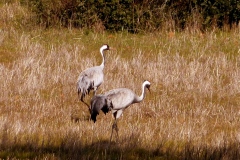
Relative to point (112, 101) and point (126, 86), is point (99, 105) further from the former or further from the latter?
point (126, 86)

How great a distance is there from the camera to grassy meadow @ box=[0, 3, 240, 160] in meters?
7.20

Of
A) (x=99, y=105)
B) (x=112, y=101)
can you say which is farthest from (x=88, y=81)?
(x=99, y=105)

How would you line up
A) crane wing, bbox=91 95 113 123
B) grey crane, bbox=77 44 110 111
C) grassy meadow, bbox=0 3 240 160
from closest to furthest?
grassy meadow, bbox=0 3 240 160 → crane wing, bbox=91 95 113 123 → grey crane, bbox=77 44 110 111

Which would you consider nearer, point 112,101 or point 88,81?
point 112,101

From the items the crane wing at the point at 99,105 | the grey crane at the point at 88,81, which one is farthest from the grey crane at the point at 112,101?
the grey crane at the point at 88,81

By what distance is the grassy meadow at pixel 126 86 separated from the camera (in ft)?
23.6

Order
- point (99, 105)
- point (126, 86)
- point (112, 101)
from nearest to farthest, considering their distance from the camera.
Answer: point (99, 105) → point (112, 101) → point (126, 86)

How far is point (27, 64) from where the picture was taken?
13.2 m

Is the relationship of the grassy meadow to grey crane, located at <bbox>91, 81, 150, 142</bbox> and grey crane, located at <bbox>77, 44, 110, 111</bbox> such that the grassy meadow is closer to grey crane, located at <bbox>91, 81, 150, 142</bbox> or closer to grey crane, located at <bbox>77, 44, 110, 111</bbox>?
grey crane, located at <bbox>91, 81, 150, 142</bbox>

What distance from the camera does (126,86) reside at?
11.9 meters

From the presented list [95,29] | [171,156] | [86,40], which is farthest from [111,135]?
[95,29]

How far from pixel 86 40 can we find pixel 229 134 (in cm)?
881

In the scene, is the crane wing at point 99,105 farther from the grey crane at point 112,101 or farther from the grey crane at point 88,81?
the grey crane at point 88,81

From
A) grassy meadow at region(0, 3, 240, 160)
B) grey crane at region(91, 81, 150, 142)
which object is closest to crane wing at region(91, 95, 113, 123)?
grey crane at region(91, 81, 150, 142)
